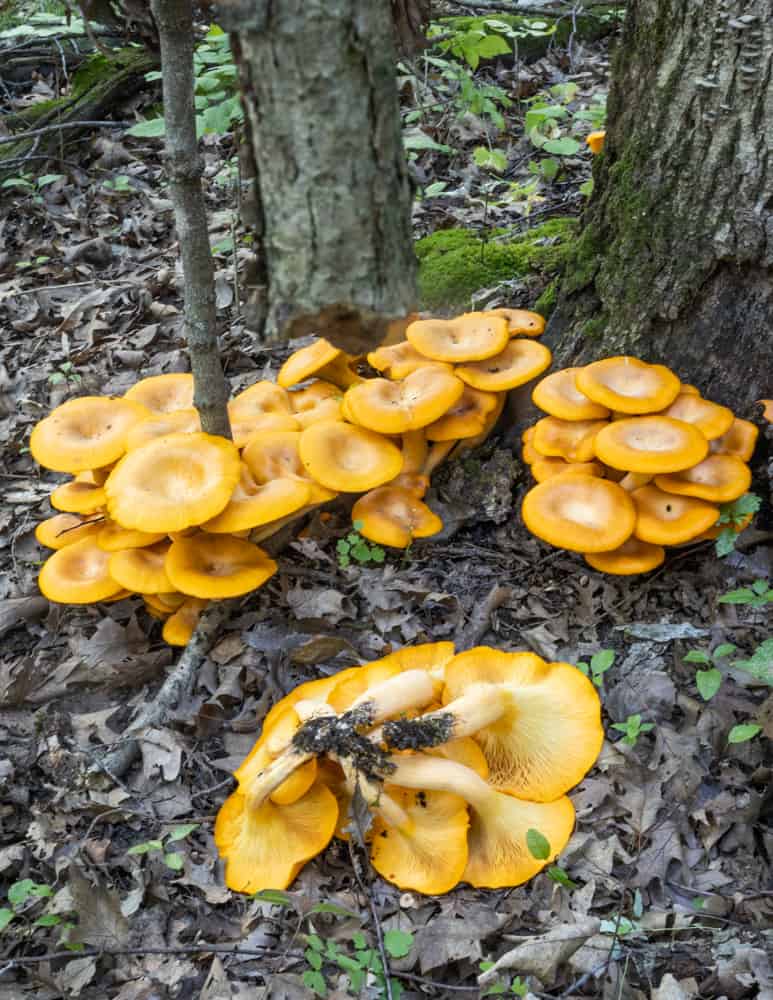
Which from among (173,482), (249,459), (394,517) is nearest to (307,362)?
(249,459)

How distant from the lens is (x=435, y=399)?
4.19 m

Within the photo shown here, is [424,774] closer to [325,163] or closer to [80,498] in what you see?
[325,163]

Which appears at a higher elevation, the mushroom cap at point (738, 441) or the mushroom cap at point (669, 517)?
the mushroom cap at point (738, 441)

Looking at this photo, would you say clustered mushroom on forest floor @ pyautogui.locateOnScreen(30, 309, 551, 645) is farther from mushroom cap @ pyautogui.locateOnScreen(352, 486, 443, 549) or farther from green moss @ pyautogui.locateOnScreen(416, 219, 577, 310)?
green moss @ pyautogui.locateOnScreen(416, 219, 577, 310)

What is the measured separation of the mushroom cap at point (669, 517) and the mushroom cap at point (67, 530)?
2987mm

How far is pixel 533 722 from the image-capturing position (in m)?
3.24

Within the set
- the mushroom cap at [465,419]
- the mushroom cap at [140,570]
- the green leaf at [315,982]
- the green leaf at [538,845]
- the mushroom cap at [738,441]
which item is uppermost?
the mushroom cap at [738,441]

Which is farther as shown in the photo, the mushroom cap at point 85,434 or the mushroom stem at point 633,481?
the mushroom stem at point 633,481

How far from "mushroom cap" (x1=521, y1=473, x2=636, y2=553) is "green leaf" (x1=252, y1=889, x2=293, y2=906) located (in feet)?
6.55

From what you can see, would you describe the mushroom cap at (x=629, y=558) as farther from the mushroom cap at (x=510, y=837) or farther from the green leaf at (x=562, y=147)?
the green leaf at (x=562, y=147)

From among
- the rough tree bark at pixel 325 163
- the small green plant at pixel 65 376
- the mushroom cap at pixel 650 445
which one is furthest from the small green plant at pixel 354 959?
the small green plant at pixel 65 376

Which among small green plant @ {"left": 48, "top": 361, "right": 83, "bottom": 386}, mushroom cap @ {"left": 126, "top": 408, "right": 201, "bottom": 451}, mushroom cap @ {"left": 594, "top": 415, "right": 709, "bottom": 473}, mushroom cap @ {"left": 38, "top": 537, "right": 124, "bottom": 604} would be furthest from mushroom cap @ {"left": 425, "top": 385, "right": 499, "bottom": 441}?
small green plant @ {"left": 48, "top": 361, "right": 83, "bottom": 386}

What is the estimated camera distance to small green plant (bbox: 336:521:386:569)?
4461mm

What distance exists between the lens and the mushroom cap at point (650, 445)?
3.73 metres
